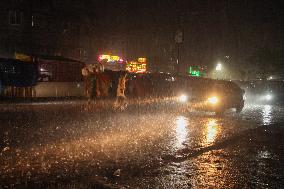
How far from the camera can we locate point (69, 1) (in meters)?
43.6

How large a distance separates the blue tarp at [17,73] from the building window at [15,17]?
15590mm

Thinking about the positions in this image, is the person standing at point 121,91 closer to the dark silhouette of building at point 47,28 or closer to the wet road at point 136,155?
the wet road at point 136,155

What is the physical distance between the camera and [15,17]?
1506 inches

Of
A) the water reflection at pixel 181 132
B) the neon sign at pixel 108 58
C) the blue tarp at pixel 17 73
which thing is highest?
the neon sign at pixel 108 58

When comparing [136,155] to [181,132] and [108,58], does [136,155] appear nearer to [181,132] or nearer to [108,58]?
A: [181,132]

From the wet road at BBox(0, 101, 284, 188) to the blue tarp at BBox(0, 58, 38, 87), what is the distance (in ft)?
35.7

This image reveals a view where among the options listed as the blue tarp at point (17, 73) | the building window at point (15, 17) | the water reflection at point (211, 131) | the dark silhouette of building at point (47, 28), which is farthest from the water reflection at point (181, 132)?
the building window at point (15, 17)

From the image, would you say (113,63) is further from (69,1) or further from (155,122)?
(155,122)

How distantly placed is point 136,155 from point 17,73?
705 inches

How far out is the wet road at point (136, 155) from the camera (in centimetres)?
593

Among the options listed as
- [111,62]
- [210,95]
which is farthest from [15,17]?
[210,95]

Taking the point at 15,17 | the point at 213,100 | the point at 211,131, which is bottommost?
the point at 211,131

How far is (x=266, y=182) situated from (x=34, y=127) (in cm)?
782

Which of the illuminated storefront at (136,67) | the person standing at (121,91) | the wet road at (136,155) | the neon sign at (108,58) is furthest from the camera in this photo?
the illuminated storefront at (136,67)
